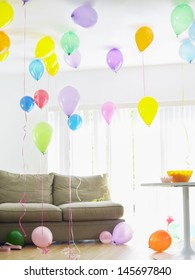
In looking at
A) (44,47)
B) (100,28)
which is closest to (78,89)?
(100,28)

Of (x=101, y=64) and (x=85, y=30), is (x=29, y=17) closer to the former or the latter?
(x=85, y=30)

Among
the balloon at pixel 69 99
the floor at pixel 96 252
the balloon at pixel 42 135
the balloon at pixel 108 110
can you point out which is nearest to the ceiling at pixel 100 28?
the balloon at pixel 108 110

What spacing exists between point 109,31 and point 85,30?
266 mm

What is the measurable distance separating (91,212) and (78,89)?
2.23 m

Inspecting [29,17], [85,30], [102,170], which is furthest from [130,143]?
[29,17]

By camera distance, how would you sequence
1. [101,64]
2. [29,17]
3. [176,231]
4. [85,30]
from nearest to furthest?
[29,17]
[85,30]
[176,231]
[101,64]

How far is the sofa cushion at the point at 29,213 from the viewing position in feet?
17.0

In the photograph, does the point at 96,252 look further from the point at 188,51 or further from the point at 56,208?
the point at 188,51

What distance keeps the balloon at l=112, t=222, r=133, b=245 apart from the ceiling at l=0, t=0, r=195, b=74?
2.10 meters

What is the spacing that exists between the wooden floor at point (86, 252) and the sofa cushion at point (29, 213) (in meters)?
0.30

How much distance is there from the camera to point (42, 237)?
4816 mm

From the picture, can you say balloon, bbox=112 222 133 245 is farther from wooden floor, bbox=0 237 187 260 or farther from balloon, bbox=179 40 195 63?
balloon, bbox=179 40 195 63

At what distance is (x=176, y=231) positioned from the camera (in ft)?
17.8
